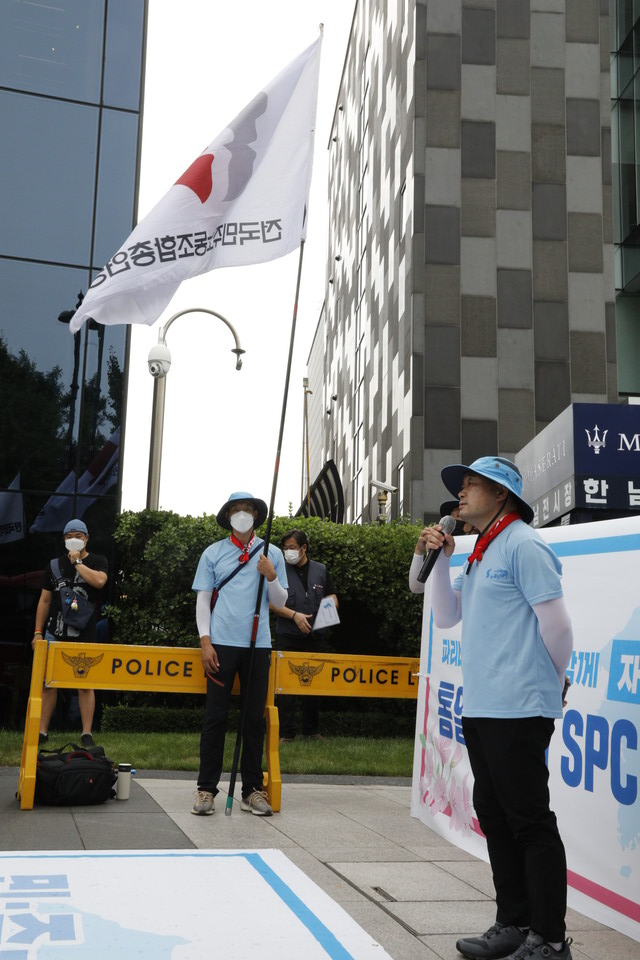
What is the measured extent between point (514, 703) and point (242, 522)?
3430mm

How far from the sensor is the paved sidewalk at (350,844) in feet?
13.9

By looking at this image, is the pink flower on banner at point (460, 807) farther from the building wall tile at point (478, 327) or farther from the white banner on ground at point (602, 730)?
the building wall tile at point (478, 327)

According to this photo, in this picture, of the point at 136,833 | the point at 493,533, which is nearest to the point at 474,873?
the point at 136,833

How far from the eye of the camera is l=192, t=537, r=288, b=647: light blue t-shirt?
22.8ft

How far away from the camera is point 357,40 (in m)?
37.1

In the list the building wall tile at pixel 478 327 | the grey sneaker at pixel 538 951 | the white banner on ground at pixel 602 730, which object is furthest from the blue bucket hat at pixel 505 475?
the building wall tile at pixel 478 327

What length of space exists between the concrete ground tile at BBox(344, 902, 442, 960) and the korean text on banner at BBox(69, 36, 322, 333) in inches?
163

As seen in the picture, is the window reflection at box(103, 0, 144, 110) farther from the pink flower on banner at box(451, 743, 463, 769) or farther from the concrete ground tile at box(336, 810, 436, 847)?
the pink flower on banner at box(451, 743, 463, 769)

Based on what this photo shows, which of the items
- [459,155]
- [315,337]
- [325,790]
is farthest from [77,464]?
→ [315,337]

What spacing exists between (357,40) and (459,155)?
17.1m

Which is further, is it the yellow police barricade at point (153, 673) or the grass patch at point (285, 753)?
the grass patch at point (285, 753)

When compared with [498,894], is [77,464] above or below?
above

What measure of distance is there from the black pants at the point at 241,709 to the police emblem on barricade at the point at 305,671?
539 mm

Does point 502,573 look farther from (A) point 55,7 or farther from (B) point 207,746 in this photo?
(A) point 55,7
